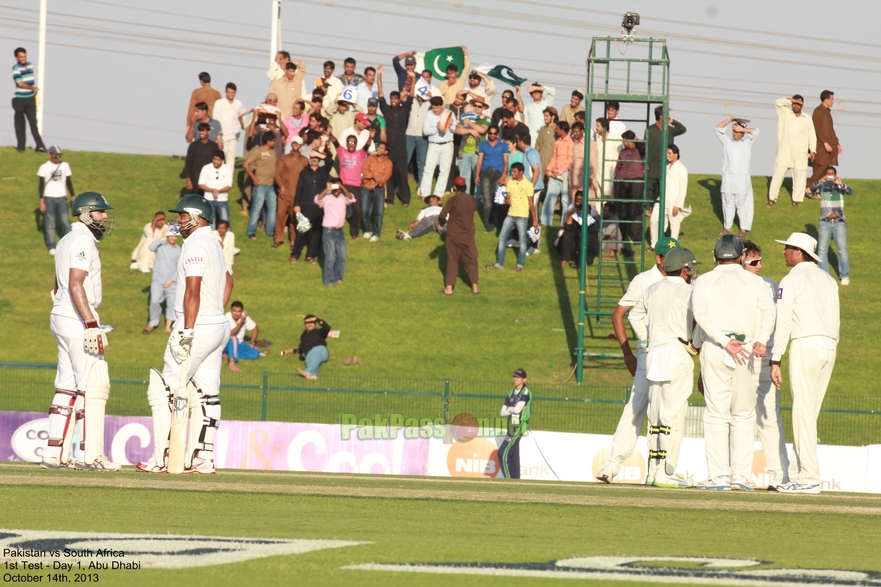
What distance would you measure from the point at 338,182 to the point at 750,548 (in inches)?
802

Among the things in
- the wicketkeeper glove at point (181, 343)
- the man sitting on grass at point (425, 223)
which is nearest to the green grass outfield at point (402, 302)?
the man sitting on grass at point (425, 223)

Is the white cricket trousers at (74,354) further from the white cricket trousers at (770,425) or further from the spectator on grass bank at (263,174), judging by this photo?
the spectator on grass bank at (263,174)

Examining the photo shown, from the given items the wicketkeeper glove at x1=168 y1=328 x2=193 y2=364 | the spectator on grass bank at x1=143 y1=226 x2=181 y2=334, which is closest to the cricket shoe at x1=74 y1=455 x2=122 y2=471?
the wicketkeeper glove at x1=168 y1=328 x2=193 y2=364

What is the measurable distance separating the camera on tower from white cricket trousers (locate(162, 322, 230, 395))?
14.9 m

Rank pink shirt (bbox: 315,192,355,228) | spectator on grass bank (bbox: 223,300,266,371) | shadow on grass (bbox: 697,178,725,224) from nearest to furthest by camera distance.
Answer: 1. spectator on grass bank (bbox: 223,300,266,371)
2. pink shirt (bbox: 315,192,355,228)
3. shadow on grass (bbox: 697,178,725,224)

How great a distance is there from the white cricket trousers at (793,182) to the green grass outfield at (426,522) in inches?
838

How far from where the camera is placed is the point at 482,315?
88.5 feet

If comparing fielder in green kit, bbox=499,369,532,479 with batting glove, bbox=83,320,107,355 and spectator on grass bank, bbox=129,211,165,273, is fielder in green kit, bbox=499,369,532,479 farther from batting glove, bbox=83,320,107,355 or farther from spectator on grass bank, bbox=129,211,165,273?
spectator on grass bank, bbox=129,211,165,273

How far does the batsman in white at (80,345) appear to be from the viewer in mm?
10352

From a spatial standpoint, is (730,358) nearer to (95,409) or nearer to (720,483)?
(720,483)

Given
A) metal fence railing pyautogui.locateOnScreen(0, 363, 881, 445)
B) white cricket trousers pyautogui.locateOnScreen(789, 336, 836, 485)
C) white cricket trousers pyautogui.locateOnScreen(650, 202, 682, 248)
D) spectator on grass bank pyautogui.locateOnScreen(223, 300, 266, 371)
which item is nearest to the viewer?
white cricket trousers pyautogui.locateOnScreen(789, 336, 836, 485)

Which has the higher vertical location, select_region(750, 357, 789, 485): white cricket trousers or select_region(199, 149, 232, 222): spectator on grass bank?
select_region(199, 149, 232, 222): spectator on grass bank

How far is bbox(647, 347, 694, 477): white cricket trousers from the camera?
38.0 ft

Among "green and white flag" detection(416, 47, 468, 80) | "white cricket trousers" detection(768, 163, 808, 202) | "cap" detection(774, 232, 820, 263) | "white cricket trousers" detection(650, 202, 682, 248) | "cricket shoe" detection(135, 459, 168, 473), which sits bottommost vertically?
"cricket shoe" detection(135, 459, 168, 473)
